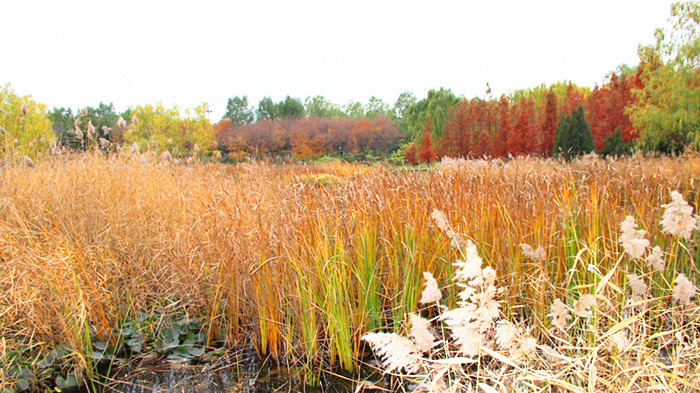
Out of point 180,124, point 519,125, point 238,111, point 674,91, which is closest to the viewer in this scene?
point 674,91

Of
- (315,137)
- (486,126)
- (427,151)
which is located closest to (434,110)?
(427,151)

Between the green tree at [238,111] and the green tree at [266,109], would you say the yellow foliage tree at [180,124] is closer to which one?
the green tree at [266,109]

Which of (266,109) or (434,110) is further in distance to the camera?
(266,109)

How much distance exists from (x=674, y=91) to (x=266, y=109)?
6061cm

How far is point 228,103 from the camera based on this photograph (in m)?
75.7

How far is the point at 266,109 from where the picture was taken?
68938 mm

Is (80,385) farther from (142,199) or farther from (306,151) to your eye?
(306,151)

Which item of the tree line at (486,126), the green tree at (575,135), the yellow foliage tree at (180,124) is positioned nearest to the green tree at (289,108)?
the tree line at (486,126)

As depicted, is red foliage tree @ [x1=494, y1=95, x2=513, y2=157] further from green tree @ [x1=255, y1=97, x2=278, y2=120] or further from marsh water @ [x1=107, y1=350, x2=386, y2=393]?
green tree @ [x1=255, y1=97, x2=278, y2=120]

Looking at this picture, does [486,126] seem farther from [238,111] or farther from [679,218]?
[238,111]

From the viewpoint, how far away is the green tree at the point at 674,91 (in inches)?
563

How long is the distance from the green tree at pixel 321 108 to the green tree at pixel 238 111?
1043cm

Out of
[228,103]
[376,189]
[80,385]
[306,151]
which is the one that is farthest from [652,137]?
[228,103]

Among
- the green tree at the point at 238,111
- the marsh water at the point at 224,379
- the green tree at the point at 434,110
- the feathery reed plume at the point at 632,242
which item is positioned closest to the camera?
the feathery reed plume at the point at 632,242
